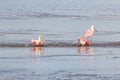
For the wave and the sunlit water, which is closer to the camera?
the sunlit water

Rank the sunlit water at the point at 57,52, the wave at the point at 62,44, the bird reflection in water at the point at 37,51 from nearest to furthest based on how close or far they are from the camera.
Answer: the sunlit water at the point at 57,52
the bird reflection in water at the point at 37,51
the wave at the point at 62,44

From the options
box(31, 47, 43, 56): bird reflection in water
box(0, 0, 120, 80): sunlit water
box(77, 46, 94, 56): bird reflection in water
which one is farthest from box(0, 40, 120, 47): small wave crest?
box(31, 47, 43, 56): bird reflection in water

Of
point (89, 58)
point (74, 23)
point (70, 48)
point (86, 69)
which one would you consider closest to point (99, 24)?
point (74, 23)

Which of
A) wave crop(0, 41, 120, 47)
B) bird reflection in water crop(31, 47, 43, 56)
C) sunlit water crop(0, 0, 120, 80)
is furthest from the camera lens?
wave crop(0, 41, 120, 47)

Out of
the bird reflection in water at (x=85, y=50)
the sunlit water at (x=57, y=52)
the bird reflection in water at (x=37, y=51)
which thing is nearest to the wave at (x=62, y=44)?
the sunlit water at (x=57, y=52)

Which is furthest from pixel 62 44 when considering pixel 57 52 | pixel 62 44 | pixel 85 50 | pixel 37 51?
pixel 57 52

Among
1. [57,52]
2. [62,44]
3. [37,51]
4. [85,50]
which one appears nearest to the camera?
[57,52]

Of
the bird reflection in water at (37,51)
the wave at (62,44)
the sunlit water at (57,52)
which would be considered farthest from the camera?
the wave at (62,44)

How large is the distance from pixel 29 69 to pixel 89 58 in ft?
9.87

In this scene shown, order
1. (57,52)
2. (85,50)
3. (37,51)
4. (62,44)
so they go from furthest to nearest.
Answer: (62,44), (85,50), (37,51), (57,52)

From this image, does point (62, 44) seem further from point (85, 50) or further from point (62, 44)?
point (85, 50)

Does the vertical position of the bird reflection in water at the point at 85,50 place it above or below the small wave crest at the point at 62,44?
below

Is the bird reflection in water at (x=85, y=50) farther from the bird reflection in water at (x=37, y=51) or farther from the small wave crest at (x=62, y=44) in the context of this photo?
the bird reflection in water at (x=37, y=51)

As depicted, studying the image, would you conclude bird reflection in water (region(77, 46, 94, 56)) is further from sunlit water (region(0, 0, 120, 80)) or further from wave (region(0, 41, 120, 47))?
wave (region(0, 41, 120, 47))
